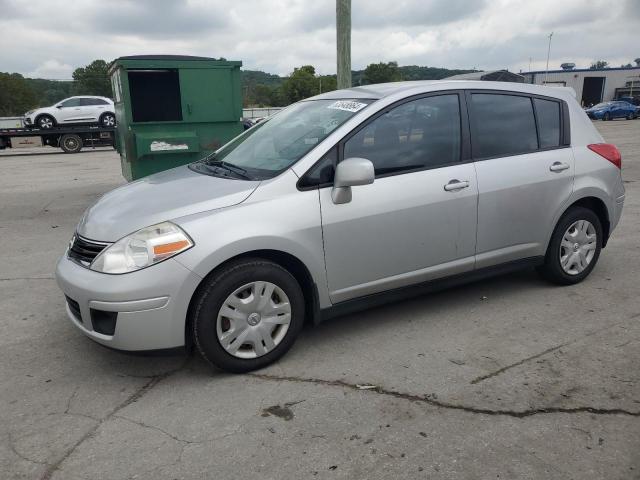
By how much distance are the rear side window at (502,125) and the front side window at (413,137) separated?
0.18 meters

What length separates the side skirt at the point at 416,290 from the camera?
3.52 meters

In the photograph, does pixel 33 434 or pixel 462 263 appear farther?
pixel 462 263

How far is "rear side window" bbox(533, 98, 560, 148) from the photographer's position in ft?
14.1

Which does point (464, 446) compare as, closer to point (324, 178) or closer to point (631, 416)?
point (631, 416)

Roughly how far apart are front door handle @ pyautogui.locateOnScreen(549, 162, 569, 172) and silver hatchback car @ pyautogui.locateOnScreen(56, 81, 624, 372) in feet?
0.08

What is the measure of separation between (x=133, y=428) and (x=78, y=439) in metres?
0.26

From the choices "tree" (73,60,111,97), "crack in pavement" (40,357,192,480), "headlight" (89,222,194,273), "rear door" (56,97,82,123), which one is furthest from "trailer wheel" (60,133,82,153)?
"tree" (73,60,111,97)

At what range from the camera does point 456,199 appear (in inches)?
149

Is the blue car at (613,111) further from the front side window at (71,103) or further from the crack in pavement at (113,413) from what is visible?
the crack in pavement at (113,413)

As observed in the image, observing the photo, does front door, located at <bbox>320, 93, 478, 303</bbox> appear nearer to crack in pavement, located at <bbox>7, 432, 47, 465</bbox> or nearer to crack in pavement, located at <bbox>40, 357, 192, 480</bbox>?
crack in pavement, located at <bbox>40, 357, 192, 480</bbox>

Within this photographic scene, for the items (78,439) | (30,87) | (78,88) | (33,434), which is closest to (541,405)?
(78,439)

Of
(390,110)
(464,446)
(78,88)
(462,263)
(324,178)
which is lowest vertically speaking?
(464,446)

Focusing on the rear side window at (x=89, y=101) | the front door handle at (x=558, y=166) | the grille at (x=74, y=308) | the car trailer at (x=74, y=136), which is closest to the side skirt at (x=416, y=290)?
the front door handle at (x=558, y=166)

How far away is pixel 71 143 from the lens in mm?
22203
